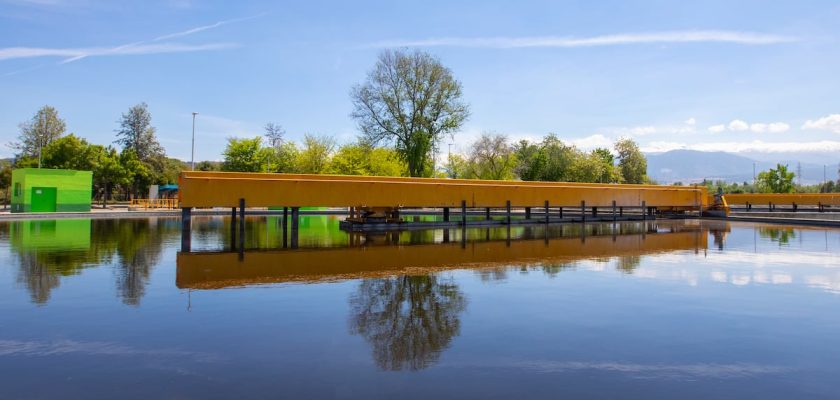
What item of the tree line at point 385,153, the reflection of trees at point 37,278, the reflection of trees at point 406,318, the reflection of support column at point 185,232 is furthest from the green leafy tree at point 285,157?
the reflection of trees at point 406,318

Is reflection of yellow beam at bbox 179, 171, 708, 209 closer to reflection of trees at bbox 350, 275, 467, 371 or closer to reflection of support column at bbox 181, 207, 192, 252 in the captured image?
reflection of support column at bbox 181, 207, 192, 252

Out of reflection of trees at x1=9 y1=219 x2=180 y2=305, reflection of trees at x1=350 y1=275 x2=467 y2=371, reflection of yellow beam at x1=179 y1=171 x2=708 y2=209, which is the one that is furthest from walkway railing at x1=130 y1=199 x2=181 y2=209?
reflection of trees at x1=350 y1=275 x2=467 y2=371

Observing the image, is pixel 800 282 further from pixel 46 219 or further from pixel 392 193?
pixel 46 219

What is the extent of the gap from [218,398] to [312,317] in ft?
10.2

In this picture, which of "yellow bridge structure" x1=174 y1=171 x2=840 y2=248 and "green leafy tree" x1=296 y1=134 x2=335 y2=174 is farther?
"green leafy tree" x1=296 y1=134 x2=335 y2=174

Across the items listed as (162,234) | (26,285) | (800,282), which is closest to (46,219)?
(162,234)

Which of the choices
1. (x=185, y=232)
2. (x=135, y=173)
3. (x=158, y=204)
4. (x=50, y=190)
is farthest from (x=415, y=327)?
(x=135, y=173)

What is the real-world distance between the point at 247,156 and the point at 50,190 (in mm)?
24937

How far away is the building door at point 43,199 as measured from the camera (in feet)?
125

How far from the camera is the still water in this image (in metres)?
5.42

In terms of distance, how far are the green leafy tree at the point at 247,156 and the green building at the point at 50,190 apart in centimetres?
2148

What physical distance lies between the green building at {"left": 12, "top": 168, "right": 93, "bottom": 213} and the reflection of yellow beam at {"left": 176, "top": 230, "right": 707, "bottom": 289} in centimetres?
2975

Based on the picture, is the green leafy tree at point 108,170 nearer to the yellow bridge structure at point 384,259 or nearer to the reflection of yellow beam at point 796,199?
the yellow bridge structure at point 384,259

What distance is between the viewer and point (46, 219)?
34.1m
